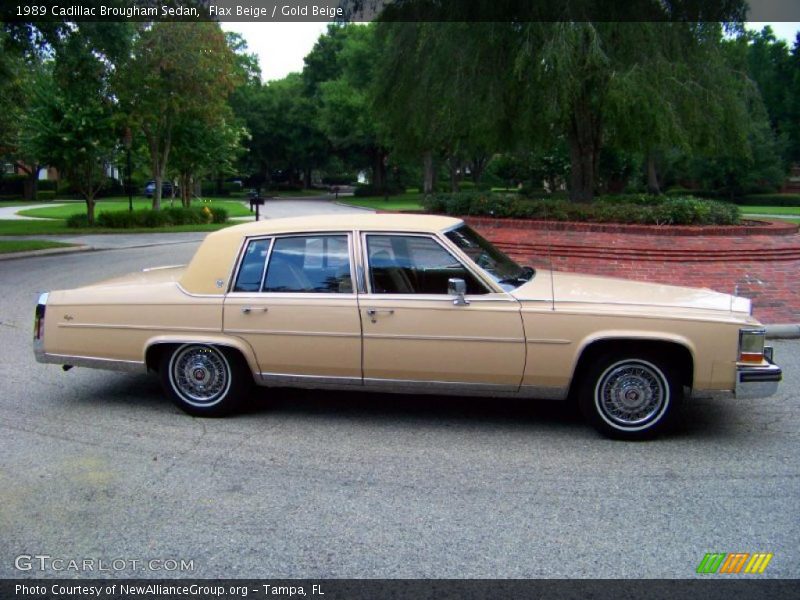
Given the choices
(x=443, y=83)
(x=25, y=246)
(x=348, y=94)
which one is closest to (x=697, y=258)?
(x=443, y=83)

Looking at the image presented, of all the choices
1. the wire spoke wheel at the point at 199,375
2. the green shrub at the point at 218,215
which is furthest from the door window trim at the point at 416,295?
the green shrub at the point at 218,215

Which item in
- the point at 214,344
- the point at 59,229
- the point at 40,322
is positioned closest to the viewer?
the point at 214,344

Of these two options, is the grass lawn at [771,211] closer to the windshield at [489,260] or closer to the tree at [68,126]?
the tree at [68,126]

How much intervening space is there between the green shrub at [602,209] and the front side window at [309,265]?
25.4 ft

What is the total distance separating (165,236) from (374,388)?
23.1 meters

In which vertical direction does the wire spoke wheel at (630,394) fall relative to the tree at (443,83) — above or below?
below

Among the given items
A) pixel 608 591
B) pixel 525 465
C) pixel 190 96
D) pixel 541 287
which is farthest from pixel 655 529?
pixel 190 96

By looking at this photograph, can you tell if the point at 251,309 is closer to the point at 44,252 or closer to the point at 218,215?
the point at 44,252

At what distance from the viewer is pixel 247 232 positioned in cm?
608

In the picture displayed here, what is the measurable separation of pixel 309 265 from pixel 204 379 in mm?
1215

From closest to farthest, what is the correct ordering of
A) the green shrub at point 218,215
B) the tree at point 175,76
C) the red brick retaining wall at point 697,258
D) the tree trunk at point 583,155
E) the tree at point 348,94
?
the red brick retaining wall at point 697,258 < the tree trunk at point 583,155 < the tree at point 175,76 < the green shrub at point 218,215 < the tree at point 348,94

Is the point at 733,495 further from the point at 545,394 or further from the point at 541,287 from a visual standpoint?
the point at 541,287

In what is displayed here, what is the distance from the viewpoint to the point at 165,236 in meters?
27.1

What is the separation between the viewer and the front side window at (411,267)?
223 inches
